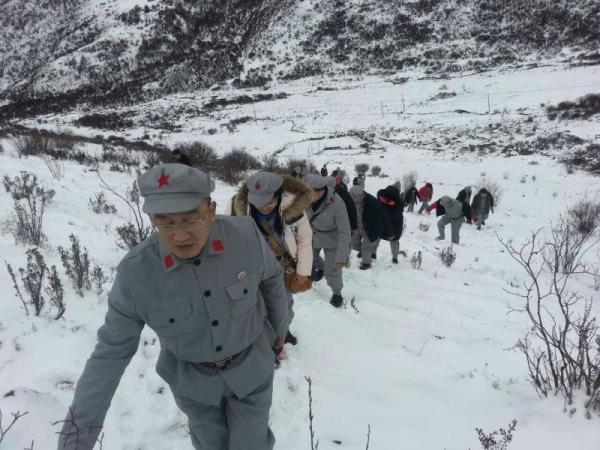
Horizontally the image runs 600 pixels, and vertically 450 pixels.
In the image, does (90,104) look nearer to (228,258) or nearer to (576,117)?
(576,117)

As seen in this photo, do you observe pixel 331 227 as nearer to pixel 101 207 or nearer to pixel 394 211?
pixel 394 211

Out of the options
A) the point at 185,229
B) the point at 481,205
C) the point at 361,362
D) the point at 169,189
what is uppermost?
the point at 169,189

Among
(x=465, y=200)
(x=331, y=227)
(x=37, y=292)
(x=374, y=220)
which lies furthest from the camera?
(x=465, y=200)

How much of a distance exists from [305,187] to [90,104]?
38.7 metres

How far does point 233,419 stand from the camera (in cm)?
190

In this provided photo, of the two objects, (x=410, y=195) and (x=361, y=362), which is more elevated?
(x=361, y=362)

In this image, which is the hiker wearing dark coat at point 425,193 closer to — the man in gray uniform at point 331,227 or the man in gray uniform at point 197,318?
the man in gray uniform at point 331,227

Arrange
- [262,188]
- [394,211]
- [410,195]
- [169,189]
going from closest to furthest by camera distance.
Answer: [169,189]
[262,188]
[394,211]
[410,195]

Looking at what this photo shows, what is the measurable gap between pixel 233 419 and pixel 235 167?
1338 centimetres

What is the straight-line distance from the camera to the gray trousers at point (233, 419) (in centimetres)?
187

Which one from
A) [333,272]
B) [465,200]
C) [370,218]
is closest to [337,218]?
[333,272]

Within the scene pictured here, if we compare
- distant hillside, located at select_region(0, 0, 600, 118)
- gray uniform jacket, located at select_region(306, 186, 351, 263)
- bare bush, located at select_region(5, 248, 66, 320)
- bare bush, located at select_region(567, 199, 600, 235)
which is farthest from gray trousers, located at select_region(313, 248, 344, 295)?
distant hillside, located at select_region(0, 0, 600, 118)

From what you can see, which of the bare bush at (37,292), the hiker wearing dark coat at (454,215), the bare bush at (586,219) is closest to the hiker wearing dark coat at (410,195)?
the hiker wearing dark coat at (454,215)

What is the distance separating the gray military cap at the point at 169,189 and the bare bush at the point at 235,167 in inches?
420
